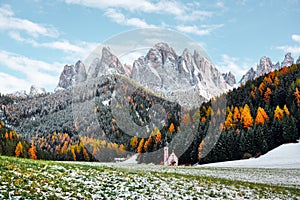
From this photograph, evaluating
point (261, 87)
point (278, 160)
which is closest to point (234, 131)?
point (278, 160)

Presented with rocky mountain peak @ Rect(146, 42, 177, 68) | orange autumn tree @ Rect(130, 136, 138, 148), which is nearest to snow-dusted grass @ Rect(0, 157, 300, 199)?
rocky mountain peak @ Rect(146, 42, 177, 68)

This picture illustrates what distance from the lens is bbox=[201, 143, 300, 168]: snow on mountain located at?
50894 millimetres

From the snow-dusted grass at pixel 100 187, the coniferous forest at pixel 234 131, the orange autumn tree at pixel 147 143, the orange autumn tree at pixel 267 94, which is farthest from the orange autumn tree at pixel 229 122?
the snow-dusted grass at pixel 100 187

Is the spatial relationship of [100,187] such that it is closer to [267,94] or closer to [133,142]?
[133,142]

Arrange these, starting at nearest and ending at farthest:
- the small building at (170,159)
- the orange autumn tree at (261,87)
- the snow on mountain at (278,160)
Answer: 1. the snow on mountain at (278,160)
2. the small building at (170,159)
3. the orange autumn tree at (261,87)

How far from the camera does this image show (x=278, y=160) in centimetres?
5569

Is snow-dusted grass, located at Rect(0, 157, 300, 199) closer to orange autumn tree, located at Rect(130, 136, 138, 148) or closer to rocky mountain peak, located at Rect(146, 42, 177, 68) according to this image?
rocky mountain peak, located at Rect(146, 42, 177, 68)

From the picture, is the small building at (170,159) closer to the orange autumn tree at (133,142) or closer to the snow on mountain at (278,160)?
the snow on mountain at (278,160)

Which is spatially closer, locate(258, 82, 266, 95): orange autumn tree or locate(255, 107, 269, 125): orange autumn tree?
locate(255, 107, 269, 125): orange autumn tree

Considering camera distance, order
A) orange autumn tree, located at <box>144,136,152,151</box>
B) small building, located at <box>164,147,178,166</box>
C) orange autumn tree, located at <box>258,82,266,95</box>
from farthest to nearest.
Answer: orange autumn tree, located at <box>258,82,266,95</box> < orange autumn tree, located at <box>144,136,152,151</box> < small building, located at <box>164,147,178,166</box>

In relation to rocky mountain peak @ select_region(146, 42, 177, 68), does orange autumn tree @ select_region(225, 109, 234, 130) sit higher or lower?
lower

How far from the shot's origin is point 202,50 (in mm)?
28312

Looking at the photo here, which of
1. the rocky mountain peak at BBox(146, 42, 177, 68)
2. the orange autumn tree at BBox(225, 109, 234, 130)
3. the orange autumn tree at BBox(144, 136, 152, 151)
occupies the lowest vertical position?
the orange autumn tree at BBox(144, 136, 152, 151)

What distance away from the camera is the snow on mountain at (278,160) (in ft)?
167
